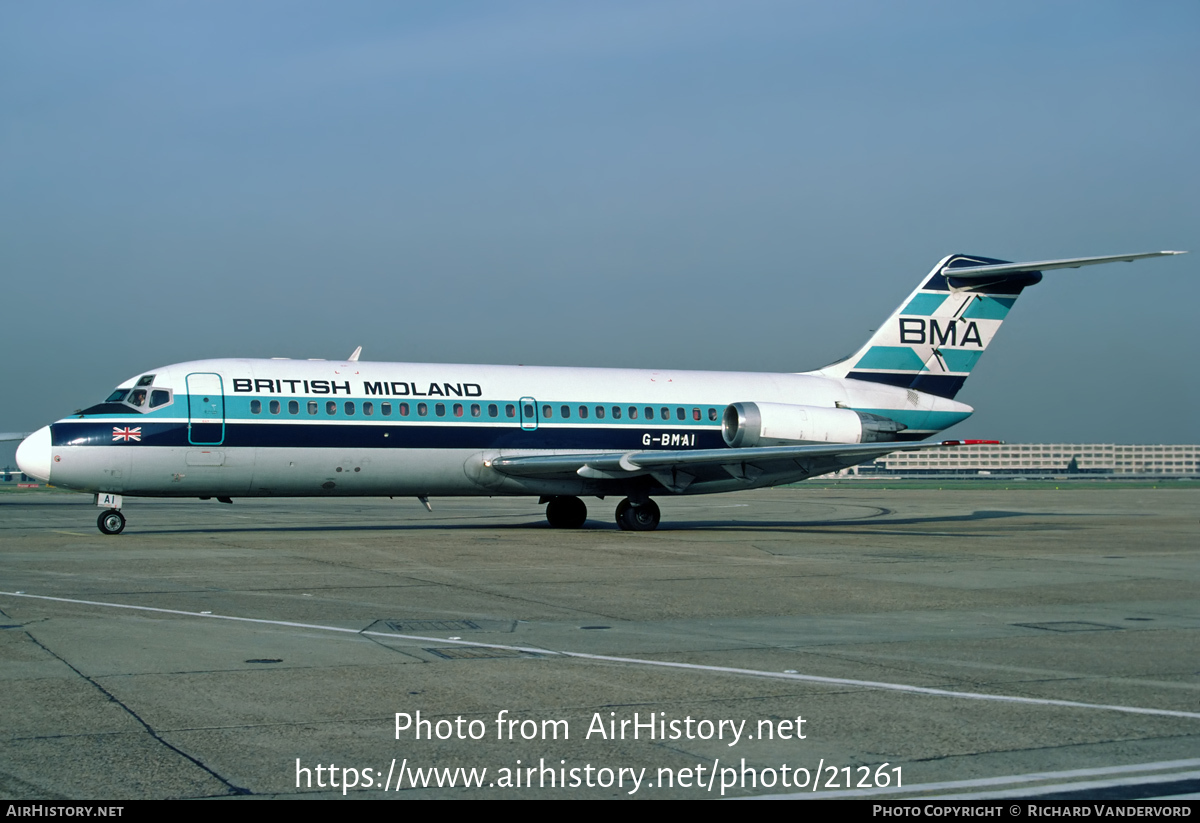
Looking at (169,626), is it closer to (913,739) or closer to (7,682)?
(7,682)

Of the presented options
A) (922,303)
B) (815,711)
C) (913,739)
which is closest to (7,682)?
(815,711)

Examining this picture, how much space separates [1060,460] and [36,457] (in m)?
162

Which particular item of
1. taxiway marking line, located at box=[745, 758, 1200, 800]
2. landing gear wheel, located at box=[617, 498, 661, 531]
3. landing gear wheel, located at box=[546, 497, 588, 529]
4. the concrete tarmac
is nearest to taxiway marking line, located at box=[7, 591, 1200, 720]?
the concrete tarmac

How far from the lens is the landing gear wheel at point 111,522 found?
2227 centimetres

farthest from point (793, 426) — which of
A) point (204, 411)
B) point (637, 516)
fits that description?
point (204, 411)

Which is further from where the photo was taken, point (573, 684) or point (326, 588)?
point (326, 588)

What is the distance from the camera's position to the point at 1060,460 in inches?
6422

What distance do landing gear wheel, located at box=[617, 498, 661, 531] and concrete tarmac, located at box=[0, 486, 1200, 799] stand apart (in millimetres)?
7413

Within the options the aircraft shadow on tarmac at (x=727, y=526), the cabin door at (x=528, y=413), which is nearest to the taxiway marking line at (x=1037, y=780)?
the aircraft shadow on tarmac at (x=727, y=526)

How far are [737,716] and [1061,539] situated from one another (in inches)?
713

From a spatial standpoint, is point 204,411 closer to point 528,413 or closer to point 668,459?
point 528,413

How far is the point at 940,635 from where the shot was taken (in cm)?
1037

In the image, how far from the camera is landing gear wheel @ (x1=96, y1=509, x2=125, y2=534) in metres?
22.3

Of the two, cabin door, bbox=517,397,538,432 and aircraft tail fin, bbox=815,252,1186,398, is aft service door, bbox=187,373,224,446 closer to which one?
cabin door, bbox=517,397,538,432
